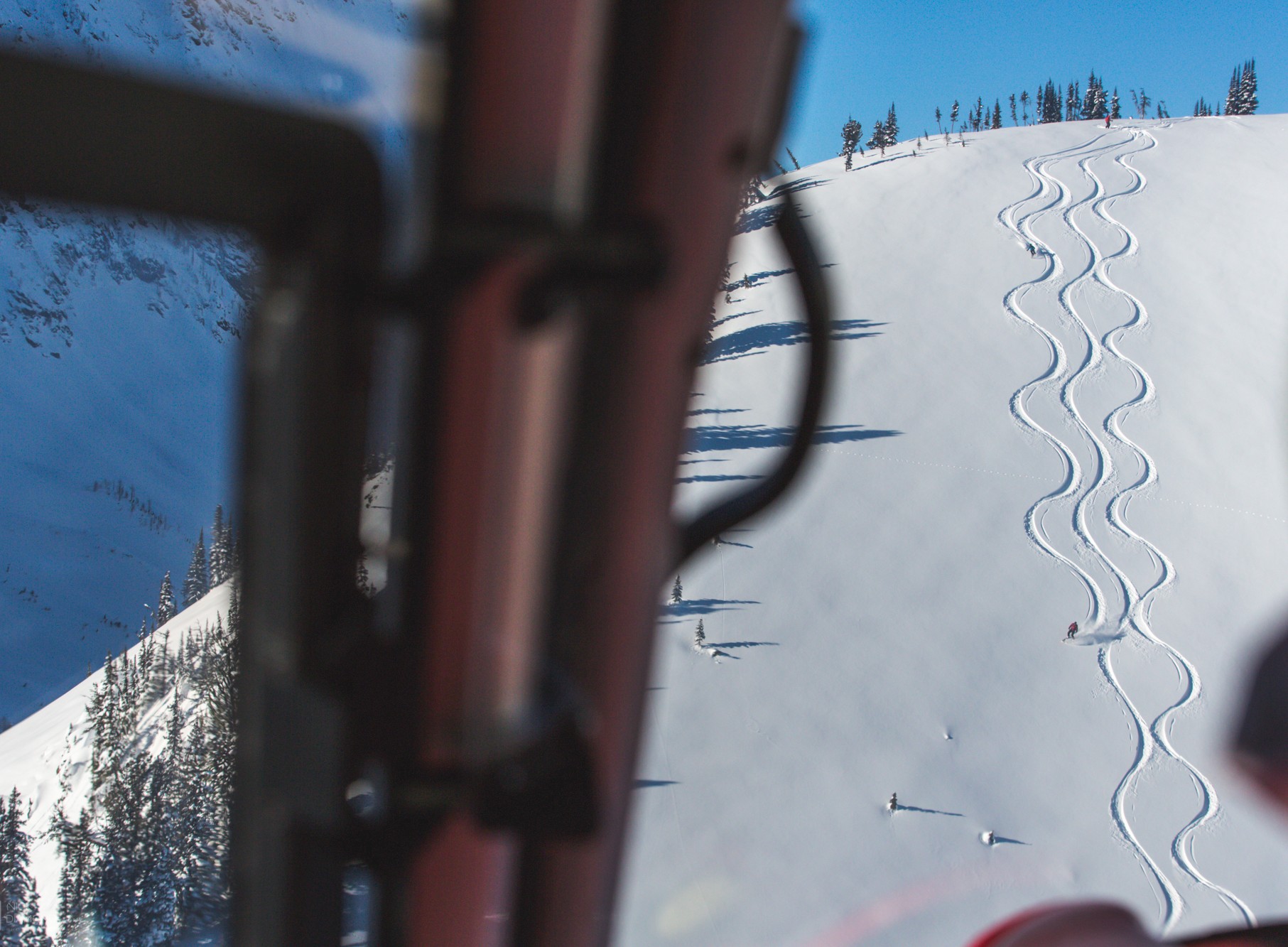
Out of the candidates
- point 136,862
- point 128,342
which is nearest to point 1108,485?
point 136,862

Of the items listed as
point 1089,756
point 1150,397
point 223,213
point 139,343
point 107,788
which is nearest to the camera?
point 223,213

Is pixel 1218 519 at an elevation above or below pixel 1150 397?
below

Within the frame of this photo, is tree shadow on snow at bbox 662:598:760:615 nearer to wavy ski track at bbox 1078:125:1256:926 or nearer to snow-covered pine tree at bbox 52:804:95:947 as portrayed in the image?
wavy ski track at bbox 1078:125:1256:926

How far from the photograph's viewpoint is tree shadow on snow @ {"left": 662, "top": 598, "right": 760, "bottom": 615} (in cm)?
1421

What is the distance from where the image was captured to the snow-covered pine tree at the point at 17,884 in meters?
6.88

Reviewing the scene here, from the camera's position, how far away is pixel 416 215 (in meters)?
0.71

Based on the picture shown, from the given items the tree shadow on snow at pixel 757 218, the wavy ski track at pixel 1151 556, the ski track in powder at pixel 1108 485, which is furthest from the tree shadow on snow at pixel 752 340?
the tree shadow on snow at pixel 757 218

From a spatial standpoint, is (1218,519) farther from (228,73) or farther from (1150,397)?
(228,73)

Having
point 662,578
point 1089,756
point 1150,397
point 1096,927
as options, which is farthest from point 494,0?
point 1150,397

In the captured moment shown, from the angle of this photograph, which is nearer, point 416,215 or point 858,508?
point 416,215

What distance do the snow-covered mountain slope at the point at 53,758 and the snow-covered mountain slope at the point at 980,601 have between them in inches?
139

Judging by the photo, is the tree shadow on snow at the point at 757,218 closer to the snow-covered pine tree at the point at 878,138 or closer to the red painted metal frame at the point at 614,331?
the red painted metal frame at the point at 614,331

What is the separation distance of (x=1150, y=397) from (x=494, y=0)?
2476 centimetres

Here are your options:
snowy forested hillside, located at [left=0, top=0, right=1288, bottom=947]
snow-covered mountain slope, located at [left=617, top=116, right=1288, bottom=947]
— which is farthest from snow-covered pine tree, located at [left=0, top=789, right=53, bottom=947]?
snow-covered mountain slope, located at [left=617, top=116, right=1288, bottom=947]
